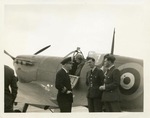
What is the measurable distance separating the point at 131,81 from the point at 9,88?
1.54ft

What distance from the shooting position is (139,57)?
1.14 metres

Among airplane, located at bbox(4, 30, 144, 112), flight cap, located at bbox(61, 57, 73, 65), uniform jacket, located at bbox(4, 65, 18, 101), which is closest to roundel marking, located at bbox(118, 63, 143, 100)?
airplane, located at bbox(4, 30, 144, 112)

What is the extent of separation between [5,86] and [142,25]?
577 millimetres

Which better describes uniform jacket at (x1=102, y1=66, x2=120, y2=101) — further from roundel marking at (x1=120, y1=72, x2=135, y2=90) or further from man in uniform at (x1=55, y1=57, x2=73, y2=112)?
man in uniform at (x1=55, y1=57, x2=73, y2=112)

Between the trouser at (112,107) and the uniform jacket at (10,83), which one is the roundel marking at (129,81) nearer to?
the trouser at (112,107)

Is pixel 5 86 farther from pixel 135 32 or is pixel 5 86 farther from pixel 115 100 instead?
pixel 135 32

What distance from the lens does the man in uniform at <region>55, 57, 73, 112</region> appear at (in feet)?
3.70

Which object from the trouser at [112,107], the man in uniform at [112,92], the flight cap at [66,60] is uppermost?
the flight cap at [66,60]

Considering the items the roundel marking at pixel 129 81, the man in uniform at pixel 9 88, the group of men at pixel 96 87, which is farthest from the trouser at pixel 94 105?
the man in uniform at pixel 9 88

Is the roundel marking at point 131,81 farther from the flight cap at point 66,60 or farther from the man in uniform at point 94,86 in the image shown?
the flight cap at point 66,60

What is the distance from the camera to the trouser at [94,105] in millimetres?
1130

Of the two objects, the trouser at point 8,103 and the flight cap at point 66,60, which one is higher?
the flight cap at point 66,60

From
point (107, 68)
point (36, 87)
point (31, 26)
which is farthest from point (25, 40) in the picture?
point (107, 68)

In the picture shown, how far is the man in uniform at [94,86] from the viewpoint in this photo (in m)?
1.13
